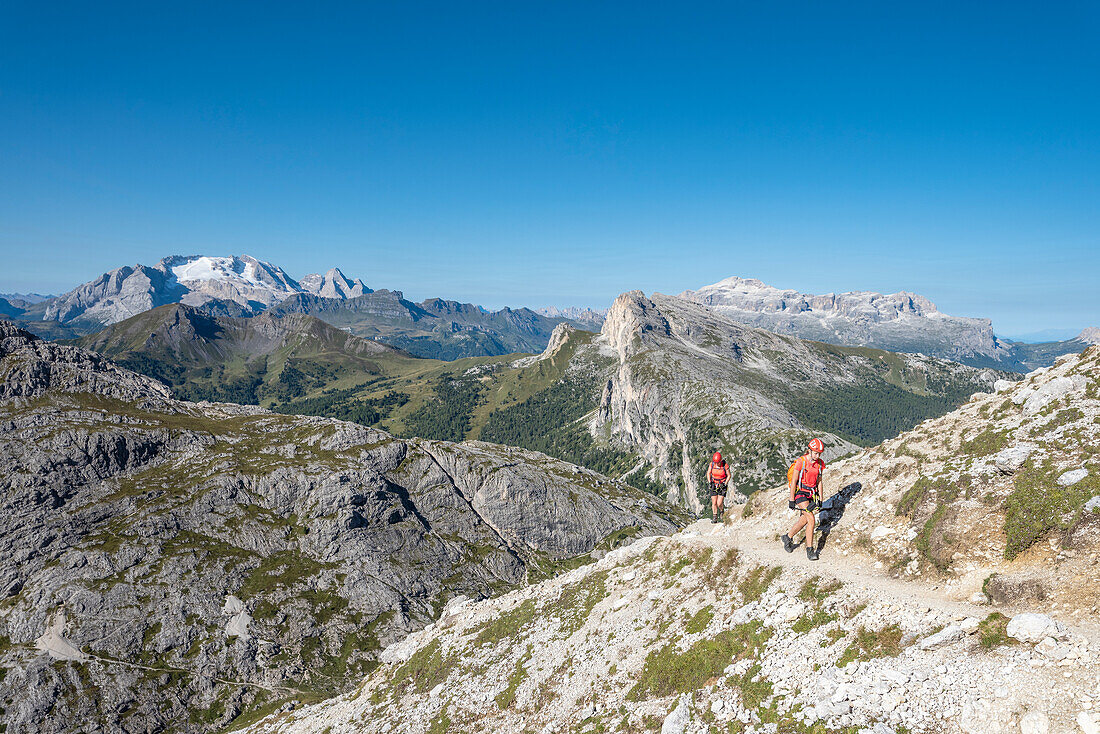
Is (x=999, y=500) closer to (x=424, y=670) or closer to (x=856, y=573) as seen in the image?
(x=856, y=573)

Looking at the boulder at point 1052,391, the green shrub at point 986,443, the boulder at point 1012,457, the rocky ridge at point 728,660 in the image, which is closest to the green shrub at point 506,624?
the rocky ridge at point 728,660

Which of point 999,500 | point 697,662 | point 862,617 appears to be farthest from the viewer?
point 697,662

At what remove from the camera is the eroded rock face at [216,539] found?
88.2 meters

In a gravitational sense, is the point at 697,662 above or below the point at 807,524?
below

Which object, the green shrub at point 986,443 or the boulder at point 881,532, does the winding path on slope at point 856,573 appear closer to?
the boulder at point 881,532

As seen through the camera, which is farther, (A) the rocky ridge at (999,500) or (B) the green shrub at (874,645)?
(A) the rocky ridge at (999,500)

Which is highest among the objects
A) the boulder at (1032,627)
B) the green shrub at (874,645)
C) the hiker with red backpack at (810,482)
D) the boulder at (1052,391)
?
the boulder at (1052,391)

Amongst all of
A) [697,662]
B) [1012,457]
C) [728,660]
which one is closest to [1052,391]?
[1012,457]

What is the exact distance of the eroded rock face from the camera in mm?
88188

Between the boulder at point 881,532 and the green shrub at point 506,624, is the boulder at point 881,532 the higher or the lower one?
the higher one

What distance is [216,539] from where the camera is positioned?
116 metres

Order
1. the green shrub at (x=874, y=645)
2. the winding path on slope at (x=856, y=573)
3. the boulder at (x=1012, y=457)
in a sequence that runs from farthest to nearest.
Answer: the boulder at (x=1012, y=457) → the green shrub at (x=874, y=645) → the winding path on slope at (x=856, y=573)

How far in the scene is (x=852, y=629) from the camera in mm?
19500

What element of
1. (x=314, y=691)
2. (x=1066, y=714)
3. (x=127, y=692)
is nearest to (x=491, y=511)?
(x=314, y=691)
